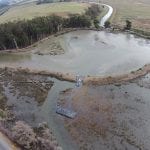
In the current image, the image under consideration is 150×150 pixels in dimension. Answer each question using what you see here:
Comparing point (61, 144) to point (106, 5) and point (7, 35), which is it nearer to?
point (7, 35)

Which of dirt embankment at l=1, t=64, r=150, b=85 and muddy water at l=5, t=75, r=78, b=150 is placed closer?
muddy water at l=5, t=75, r=78, b=150

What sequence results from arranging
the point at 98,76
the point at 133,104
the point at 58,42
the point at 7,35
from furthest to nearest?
the point at 58,42
the point at 7,35
the point at 98,76
the point at 133,104

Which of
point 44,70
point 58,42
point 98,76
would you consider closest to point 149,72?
point 98,76

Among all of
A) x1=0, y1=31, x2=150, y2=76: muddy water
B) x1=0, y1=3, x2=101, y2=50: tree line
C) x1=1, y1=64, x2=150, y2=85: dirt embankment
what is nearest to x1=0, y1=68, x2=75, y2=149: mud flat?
x1=1, y1=64, x2=150, y2=85: dirt embankment

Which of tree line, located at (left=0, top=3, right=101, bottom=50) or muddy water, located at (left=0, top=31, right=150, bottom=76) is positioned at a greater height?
tree line, located at (left=0, top=3, right=101, bottom=50)

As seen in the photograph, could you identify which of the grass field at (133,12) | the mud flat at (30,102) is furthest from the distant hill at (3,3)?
the mud flat at (30,102)

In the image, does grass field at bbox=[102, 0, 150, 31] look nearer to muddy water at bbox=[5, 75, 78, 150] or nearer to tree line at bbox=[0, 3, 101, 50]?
tree line at bbox=[0, 3, 101, 50]

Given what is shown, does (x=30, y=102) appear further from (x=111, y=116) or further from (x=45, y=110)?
(x=111, y=116)
